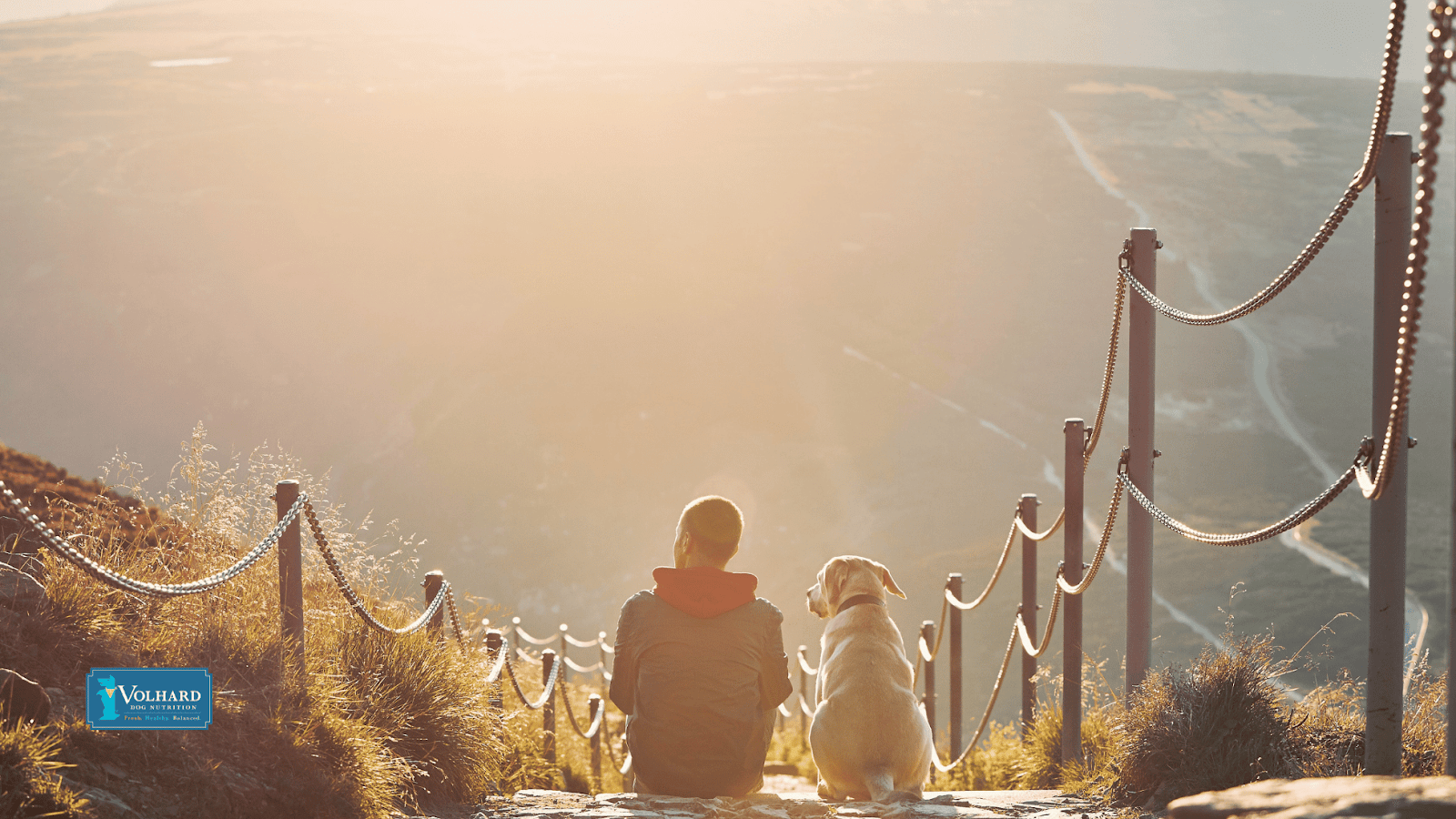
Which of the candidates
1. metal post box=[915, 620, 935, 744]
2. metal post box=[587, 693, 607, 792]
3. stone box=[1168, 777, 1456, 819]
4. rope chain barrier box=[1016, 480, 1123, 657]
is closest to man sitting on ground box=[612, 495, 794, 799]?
rope chain barrier box=[1016, 480, 1123, 657]

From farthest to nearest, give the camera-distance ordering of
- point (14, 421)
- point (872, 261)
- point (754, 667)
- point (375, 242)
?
point (872, 261), point (375, 242), point (14, 421), point (754, 667)

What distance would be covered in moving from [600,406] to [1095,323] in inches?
829

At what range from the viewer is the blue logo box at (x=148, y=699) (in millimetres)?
2697

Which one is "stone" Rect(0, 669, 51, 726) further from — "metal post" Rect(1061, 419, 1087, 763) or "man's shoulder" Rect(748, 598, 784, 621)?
"metal post" Rect(1061, 419, 1087, 763)

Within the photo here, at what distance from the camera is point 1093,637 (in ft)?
66.0

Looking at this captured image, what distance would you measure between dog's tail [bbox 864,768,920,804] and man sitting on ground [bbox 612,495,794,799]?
1.69ft

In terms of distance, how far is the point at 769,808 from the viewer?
3.38 metres

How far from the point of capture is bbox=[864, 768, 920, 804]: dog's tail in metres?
3.72

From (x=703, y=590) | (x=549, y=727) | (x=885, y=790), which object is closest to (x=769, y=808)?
(x=885, y=790)

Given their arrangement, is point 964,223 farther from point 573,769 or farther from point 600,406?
point 573,769

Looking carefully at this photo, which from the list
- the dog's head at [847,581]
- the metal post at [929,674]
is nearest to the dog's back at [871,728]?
the dog's head at [847,581]

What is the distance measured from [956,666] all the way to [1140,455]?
109 inches

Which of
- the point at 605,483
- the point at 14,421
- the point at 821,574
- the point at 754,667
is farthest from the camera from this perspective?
the point at 14,421

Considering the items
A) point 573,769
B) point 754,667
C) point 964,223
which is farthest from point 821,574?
point 964,223
